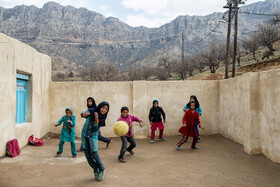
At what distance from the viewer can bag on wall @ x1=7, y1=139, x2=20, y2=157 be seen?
5754mm

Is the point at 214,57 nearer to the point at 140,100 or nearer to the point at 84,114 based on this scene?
the point at 140,100

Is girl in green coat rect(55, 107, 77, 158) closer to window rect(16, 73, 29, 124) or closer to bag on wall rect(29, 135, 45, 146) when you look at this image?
bag on wall rect(29, 135, 45, 146)

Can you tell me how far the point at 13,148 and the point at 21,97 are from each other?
1.86m

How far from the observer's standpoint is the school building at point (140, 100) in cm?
554

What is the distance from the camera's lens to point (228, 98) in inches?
310

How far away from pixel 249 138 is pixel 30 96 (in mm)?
6675

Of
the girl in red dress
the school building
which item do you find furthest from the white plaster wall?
the girl in red dress

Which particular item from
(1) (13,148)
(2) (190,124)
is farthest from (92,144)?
(2) (190,124)

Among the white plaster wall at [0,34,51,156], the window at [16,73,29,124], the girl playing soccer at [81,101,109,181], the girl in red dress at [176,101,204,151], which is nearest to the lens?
the girl playing soccer at [81,101,109,181]

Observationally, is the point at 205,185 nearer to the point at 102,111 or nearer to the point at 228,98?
the point at 102,111

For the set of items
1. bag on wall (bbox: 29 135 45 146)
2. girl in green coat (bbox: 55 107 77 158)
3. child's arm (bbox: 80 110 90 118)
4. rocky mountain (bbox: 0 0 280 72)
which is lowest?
bag on wall (bbox: 29 135 45 146)

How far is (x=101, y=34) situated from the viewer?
96.0 metres

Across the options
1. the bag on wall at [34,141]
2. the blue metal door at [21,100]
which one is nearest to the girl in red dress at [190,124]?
the bag on wall at [34,141]

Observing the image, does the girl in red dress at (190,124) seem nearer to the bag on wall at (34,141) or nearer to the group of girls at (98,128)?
the group of girls at (98,128)
